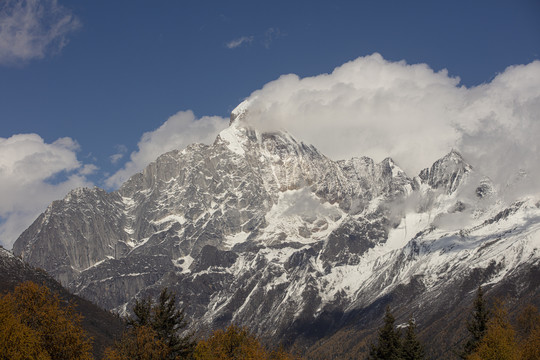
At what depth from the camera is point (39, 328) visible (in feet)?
218

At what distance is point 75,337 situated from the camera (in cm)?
6625

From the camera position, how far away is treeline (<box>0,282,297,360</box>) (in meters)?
63.1

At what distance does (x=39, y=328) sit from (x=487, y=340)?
177 ft

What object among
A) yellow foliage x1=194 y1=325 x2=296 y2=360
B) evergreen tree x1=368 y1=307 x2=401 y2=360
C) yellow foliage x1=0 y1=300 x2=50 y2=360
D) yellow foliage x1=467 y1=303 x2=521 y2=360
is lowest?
yellow foliage x1=467 y1=303 x2=521 y2=360

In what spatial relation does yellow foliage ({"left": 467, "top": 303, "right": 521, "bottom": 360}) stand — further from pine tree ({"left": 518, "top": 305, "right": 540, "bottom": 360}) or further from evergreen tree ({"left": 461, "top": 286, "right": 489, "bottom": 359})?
evergreen tree ({"left": 461, "top": 286, "right": 489, "bottom": 359})

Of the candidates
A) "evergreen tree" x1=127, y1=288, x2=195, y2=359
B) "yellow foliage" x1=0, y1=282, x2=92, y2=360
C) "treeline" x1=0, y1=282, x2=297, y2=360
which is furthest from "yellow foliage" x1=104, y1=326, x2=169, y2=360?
"evergreen tree" x1=127, y1=288, x2=195, y2=359

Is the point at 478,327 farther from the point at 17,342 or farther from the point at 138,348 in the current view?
the point at 17,342

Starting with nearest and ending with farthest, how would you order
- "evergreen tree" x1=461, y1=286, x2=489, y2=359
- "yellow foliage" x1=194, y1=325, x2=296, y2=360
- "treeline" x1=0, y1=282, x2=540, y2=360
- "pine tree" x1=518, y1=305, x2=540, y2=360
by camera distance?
"treeline" x1=0, y1=282, x2=540, y2=360
"yellow foliage" x1=194, y1=325, x2=296, y2=360
"pine tree" x1=518, y1=305, x2=540, y2=360
"evergreen tree" x1=461, y1=286, x2=489, y2=359

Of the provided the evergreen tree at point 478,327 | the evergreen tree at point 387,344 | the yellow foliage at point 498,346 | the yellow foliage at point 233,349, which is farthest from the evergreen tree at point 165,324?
the evergreen tree at point 478,327

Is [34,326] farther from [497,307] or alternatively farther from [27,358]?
[497,307]

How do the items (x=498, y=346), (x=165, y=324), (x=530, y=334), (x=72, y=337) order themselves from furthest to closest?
(x=530, y=334)
(x=498, y=346)
(x=165, y=324)
(x=72, y=337)

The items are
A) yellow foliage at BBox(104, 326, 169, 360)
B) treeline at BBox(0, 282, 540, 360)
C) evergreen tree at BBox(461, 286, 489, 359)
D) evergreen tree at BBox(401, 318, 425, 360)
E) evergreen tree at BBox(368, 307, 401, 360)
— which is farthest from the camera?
evergreen tree at BBox(368, 307, 401, 360)

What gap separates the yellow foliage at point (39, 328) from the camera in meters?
62.5

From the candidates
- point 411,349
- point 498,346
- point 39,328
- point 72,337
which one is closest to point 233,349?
point 72,337
